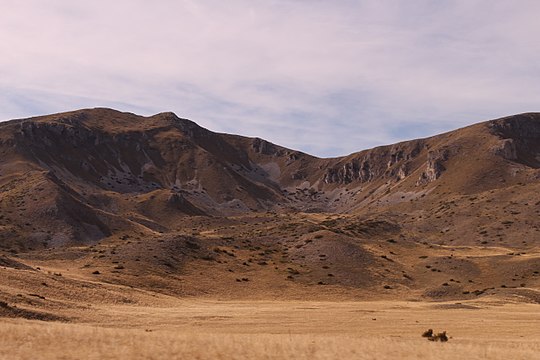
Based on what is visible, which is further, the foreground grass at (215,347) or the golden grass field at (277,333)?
the golden grass field at (277,333)

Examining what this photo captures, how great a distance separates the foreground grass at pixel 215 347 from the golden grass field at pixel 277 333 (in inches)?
1.5

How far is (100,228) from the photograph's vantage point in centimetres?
12412

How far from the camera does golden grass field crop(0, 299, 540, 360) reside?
72.9 ft

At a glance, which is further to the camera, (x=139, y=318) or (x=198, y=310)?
(x=198, y=310)

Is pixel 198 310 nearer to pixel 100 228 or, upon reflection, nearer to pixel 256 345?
pixel 256 345

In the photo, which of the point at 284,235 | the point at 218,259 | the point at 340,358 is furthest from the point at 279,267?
the point at 340,358

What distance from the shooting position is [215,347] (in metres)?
23.2

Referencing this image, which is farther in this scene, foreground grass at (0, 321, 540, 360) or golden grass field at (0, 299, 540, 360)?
golden grass field at (0, 299, 540, 360)

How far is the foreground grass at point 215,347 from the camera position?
21188mm

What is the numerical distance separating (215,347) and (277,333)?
30.1ft

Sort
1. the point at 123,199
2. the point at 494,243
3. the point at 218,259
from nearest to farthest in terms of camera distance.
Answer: the point at 218,259 < the point at 494,243 < the point at 123,199

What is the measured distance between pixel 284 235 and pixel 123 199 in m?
97.5

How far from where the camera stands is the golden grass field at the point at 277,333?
22.2m

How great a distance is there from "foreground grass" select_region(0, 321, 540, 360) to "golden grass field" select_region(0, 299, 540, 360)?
4 cm
